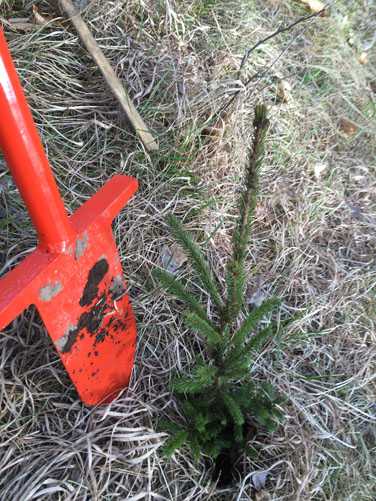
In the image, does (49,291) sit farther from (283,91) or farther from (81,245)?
(283,91)

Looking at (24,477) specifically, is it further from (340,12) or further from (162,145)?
(340,12)

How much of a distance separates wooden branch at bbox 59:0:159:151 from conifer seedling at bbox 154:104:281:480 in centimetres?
78

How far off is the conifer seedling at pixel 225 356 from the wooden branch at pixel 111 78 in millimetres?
779

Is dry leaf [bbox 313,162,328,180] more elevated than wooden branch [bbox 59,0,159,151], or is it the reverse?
wooden branch [bbox 59,0,159,151]

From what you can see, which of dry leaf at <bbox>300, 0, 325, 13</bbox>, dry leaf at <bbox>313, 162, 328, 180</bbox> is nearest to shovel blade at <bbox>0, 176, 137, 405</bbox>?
dry leaf at <bbox>313, 162, 328, 180</bbox>

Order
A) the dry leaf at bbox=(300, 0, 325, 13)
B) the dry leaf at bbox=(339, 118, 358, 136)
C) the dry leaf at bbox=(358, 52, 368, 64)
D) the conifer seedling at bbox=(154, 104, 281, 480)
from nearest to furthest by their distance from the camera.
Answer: the conifer seedling at bbox=(154, 104, 281, 480) < the dry leaf at bbox=(339, 118, 358, 136) < the dry leaf at bbox=(300, 0, 325, 13) < the dry leaf at bbox=(358, 52, 368, 64)

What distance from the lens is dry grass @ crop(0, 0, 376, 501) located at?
1.51 metres

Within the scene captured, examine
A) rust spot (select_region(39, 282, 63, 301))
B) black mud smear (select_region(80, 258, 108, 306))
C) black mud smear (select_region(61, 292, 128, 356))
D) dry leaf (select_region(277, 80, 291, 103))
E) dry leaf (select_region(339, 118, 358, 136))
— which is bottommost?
dry leaf (select_region(339, 118, 358, 136))

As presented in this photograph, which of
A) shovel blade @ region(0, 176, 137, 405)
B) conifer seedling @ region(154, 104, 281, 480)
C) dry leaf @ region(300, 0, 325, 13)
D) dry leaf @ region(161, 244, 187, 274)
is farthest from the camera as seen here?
dry leaf @ region(300, 0, 325, 13)

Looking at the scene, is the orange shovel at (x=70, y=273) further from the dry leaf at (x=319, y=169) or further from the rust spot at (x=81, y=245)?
the dry leaf at (x=319, y=169)

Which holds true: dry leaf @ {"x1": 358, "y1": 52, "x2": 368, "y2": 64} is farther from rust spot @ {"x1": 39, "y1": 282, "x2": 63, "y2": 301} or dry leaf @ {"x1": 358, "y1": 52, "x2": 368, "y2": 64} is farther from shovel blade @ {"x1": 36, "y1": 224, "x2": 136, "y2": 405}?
rust spot @ {"x1": 39, "y1": 282, "x2": 63, "y2": 301}

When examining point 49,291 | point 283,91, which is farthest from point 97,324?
point 283,91

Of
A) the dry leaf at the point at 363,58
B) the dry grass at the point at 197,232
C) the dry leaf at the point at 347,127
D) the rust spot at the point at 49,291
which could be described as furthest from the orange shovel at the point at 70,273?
the dry leaf at the point at 363,58

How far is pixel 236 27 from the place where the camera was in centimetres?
238
